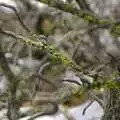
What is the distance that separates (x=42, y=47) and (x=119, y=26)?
1.86 feet

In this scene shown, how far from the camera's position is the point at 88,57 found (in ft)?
13.2

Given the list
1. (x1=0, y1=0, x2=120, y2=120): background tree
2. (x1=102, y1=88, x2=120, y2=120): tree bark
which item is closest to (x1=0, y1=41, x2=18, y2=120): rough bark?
(x1=0, y1=0, x2=120, y2=120): background tree

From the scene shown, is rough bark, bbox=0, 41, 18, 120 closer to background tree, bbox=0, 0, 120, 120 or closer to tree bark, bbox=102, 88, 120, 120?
background tree, bbox=0, 0, 120, 120

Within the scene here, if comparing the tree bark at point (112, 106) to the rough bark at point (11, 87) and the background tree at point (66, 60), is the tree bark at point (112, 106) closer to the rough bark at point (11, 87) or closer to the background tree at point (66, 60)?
the background tree at point (66, 60)

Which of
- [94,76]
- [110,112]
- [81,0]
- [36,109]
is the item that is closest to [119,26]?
[110,112]

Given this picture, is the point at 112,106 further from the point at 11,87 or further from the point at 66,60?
the point at 11,87

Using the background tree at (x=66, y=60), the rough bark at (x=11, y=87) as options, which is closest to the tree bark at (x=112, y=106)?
the background tree at (x=66, y=60)

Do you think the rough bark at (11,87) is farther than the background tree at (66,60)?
Yes

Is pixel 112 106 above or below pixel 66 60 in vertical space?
below

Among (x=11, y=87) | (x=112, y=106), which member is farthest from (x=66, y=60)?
(x=11, y=87)

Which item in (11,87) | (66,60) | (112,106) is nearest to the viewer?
(66,60)

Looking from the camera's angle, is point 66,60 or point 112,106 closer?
point 66,60

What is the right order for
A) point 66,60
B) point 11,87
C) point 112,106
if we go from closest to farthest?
point 66,60
point 112,106
point 11,87

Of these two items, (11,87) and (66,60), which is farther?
(11,87)
